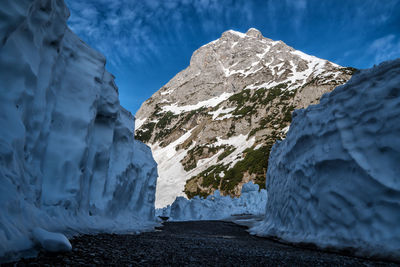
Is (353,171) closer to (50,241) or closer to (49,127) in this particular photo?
(50,241)

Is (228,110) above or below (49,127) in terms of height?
above

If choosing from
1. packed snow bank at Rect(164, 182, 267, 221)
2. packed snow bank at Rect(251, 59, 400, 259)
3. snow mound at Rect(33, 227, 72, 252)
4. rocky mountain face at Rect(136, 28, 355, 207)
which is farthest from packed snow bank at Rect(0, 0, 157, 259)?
rocky mountain face at Rect(136, 28, 355, 207)

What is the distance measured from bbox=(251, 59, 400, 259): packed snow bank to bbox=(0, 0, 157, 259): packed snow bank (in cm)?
669

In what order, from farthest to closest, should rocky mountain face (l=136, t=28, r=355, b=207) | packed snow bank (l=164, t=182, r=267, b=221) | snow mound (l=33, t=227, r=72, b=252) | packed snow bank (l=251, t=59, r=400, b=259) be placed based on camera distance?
1. rocky mountain face (l=136, t=28, r=355, b=207)
2. packed snow bank (l=164, t=182, r=267, b=221)
3. packed snow bank (l=251, t=59, r=400, b=259)
4. snow mound (l=33, t=227, r=72, b=252)

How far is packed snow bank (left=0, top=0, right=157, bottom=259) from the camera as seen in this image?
390 cm

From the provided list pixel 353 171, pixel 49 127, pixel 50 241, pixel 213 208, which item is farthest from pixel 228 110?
pixel 50 241

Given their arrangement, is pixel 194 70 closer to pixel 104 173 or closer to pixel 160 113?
pixel 160 113

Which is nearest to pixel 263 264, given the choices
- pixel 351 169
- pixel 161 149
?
pixel 351 169

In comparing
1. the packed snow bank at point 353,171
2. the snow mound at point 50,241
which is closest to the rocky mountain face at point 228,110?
the packed snow bank at point 353,171

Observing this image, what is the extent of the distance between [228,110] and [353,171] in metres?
88.5

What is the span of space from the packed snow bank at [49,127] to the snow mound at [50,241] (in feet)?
0.36

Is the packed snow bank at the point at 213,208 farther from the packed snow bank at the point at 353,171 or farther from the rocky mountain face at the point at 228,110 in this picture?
the packed snow bank at the point at 353,171

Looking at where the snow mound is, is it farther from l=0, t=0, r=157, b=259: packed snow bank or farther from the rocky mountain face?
the rocky mountain face

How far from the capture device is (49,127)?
19.2 feet
